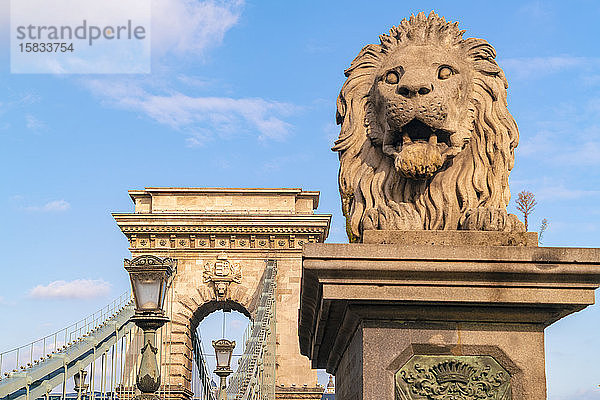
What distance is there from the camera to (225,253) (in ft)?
104

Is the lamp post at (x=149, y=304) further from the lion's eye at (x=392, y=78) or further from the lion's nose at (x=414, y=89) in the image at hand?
the lion's nose at (x=414, y=89)

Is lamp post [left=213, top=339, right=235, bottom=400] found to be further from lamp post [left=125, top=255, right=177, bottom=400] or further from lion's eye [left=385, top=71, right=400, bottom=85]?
lion's eye [left=385, top=71, right=400, bottom=85]

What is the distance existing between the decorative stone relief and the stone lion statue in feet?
2.29

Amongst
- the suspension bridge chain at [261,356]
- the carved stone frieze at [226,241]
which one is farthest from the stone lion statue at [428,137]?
the carved stone frieze at [226,241]

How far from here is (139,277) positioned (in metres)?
7.88

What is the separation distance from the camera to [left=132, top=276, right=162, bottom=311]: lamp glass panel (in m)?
7.87

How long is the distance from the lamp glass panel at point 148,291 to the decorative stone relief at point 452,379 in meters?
4.33

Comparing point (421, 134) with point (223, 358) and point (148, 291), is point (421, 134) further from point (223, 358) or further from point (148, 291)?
point (223, 358)

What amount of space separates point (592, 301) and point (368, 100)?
1712 mm

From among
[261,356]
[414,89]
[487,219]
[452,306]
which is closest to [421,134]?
[414,89]

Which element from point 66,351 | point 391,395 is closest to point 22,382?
point 66,351

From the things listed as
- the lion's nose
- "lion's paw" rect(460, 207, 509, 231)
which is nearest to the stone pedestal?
"lion's paw" rect(460, 207, 509, 231)

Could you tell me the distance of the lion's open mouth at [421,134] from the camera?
4508mm

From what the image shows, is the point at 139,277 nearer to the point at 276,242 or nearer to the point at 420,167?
the point at 420,167
